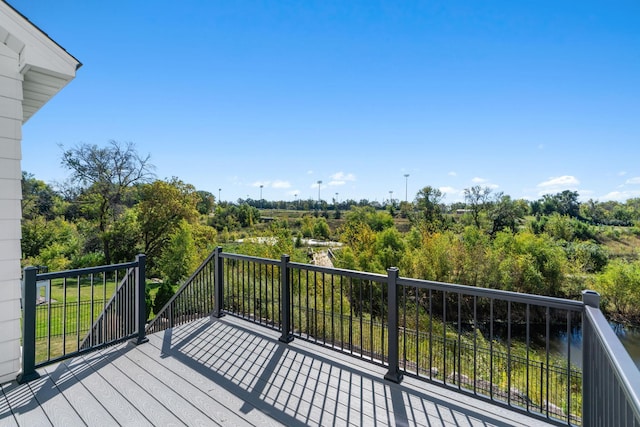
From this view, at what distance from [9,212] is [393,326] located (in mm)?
3333

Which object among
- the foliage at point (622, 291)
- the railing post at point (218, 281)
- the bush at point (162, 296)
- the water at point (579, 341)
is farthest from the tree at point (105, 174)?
the foliage at point (622, 291)

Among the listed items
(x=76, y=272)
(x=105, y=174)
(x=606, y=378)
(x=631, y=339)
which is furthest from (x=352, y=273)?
(x=105, y=174)

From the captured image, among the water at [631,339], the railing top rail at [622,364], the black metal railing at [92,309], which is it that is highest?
the railing top rail at [622,364]

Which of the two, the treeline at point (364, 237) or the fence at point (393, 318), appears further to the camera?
the treeline at point (364, 237)

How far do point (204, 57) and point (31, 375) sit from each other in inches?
388

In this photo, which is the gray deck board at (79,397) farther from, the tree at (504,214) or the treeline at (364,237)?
the tree at (504,214)

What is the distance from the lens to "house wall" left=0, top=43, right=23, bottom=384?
2.57 m

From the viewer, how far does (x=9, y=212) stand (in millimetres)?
2604

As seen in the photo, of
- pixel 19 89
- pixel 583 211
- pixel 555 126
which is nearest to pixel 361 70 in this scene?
pixel 555 126

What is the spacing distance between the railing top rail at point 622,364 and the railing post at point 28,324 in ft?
11.8

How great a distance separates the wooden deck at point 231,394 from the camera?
208 cm

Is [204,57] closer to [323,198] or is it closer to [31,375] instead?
[31,375]

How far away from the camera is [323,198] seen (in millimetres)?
56969

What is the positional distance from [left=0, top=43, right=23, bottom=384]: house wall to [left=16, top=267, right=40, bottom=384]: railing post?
0.47 feet
